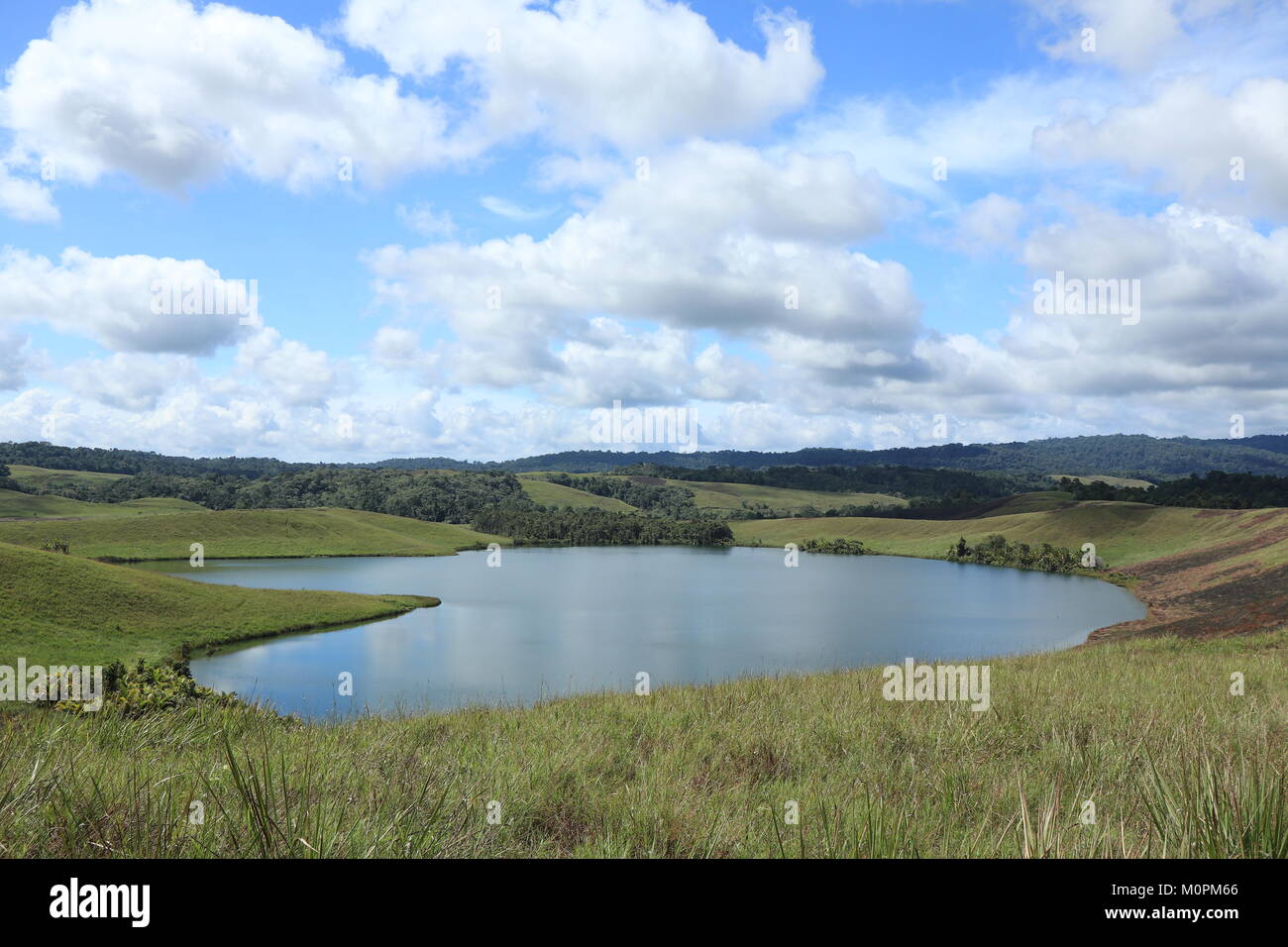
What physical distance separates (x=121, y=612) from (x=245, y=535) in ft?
262

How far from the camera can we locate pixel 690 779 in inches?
273

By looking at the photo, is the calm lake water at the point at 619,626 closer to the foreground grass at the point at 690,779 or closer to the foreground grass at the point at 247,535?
the foreground grass at the point at 690,779

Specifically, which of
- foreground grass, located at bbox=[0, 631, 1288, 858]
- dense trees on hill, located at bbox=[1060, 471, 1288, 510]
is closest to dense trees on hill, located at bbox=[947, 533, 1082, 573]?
dense trees on hill, located at bbox=[1060, 471, 1288, 510]

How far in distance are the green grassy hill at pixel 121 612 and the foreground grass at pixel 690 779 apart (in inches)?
1533

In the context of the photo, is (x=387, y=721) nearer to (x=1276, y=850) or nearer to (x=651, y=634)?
(x=1276, y=850)

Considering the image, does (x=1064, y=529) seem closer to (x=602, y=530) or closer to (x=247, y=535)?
(x=602, y=530)

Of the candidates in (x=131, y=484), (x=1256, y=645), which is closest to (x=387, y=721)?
(x=1256, y=645)

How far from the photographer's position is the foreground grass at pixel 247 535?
106 metres

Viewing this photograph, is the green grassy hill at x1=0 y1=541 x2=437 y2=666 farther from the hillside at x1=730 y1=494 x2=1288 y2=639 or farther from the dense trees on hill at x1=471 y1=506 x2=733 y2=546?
the dense trees on hill at x1=471 y1=506 x2=733 y2=546

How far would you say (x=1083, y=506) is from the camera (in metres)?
128

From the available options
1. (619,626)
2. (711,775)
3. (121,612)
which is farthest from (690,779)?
(121,612)

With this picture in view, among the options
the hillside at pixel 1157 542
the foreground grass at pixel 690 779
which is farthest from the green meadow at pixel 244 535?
the foreground grass at pixel 690 779

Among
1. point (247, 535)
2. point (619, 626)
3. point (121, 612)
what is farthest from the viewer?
point (247, 535)
